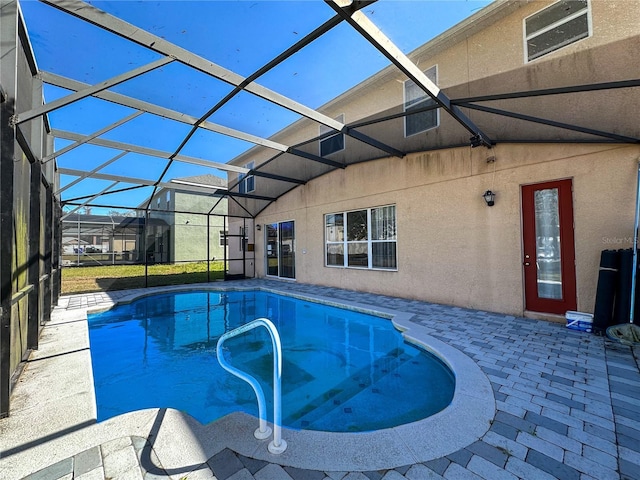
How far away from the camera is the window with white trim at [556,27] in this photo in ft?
14.5

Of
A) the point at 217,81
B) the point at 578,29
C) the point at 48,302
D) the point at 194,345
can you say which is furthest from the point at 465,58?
the point at 48,302

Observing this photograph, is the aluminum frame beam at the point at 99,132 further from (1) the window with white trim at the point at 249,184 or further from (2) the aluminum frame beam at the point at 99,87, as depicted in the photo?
(1) the window with white trim at the point at 249,184

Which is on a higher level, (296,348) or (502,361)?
(502,361)

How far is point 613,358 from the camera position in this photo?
3289mm

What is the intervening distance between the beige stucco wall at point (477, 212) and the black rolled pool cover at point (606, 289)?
0.40m

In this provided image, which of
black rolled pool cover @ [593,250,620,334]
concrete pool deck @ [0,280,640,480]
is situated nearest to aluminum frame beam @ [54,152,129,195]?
A: concrete pool deck @ [0,280,640,480]

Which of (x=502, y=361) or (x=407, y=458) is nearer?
(x=407, y=458)

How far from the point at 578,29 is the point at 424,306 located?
554 centimetres

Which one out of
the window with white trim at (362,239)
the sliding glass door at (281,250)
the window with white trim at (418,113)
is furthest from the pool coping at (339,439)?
the sliding glass door at (281,250)

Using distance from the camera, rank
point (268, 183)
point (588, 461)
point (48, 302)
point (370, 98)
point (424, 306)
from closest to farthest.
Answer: point (588, 461), point (48, 302), point (424, 306), point (370, 98), point (268, 183)

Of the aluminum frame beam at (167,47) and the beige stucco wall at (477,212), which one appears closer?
the aluminum frame beam at (167,47)

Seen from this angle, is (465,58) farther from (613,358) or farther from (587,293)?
(613,358)

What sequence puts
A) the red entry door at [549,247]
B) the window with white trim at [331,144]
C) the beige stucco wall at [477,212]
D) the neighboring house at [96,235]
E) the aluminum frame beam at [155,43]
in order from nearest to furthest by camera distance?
the aluminum frame beam at [155,43] < the beige stucco wall at [477,212] < the red entry door at [549,247] < the window with white trim at [331,144] < the neighboring house at [96,235]

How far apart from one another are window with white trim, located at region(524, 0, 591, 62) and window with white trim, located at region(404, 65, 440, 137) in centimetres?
180
